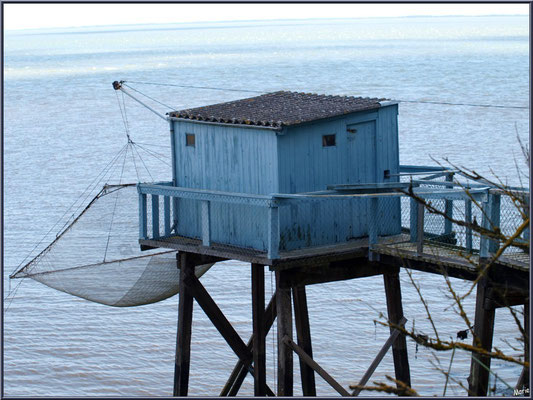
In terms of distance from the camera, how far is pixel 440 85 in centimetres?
7969

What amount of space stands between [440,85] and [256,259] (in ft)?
218

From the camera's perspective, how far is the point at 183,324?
17.6 meters

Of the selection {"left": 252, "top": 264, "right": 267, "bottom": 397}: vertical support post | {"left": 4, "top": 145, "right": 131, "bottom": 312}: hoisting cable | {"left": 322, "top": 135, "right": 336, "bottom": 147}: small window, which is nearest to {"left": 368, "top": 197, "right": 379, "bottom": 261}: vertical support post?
{"left": 322, "top": 135, "right": 336, "bottom": 147}: small window

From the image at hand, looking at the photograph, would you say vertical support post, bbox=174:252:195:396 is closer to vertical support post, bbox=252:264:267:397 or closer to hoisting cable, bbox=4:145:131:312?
vertical support post, bbox=252:264:267:397

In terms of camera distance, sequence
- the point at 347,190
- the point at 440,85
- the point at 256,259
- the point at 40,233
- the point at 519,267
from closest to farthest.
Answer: the point at 519,267, the point at 256,259, the point at 347,190, the point at 40,233, the point at 440,85

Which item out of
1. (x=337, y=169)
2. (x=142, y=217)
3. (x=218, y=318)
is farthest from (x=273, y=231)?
(x=218, y=318)

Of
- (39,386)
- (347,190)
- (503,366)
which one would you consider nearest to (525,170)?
(503,366)

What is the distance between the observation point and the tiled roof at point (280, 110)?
606 inches

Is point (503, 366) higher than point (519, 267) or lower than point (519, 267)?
lower

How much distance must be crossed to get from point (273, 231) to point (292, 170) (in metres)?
1.00

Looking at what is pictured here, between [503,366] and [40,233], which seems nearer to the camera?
[503,366]

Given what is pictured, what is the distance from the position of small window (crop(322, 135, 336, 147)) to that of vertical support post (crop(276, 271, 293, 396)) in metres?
1.89

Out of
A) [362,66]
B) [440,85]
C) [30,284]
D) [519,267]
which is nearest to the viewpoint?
[519,267]

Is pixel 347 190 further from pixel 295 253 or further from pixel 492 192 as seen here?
pixel 492 192
